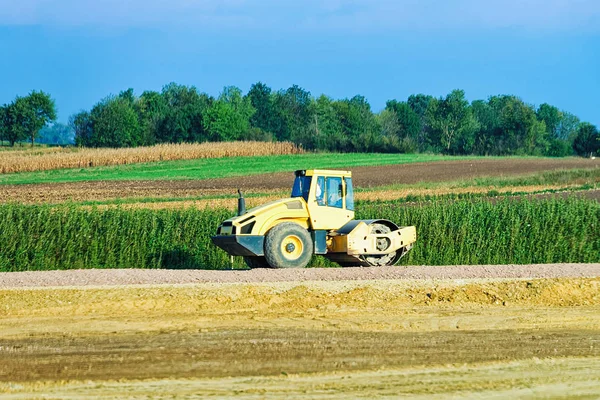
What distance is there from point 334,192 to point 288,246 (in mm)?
1517

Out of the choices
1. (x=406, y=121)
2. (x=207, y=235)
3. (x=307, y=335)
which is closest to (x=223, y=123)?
(x=406, y=121)

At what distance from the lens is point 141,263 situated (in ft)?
73.2

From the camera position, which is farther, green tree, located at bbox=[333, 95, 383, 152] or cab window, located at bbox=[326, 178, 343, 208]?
green tree, located at bbox=[333, 95, 383, 152]

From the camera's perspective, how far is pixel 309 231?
60.4ft

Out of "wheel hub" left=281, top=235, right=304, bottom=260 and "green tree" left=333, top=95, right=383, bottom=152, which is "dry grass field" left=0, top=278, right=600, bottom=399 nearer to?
"wheel hub" left=281, top=235, right=304, bottom=260

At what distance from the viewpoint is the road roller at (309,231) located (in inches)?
699

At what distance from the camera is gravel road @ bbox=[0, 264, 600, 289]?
17188 millimetres

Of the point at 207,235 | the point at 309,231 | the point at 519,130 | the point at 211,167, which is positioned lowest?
the point at 207,235

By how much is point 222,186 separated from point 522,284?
34353 mm

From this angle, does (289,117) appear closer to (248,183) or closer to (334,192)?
(248,183)

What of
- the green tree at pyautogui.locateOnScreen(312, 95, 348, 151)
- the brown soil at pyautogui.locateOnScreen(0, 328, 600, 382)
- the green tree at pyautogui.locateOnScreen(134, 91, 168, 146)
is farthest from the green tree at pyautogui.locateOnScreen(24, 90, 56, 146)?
the brown soil at pyautogui.locateOnScreen(0, 328, 600, 382)

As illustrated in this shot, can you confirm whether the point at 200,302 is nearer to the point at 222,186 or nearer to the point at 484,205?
the point at 484,205

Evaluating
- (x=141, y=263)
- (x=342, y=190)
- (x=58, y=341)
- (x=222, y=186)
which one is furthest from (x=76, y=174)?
(x=58, y=341)

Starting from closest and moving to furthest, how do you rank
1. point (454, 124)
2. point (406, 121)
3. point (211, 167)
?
point (211, 167), point (454, 124), point (406, 121)
